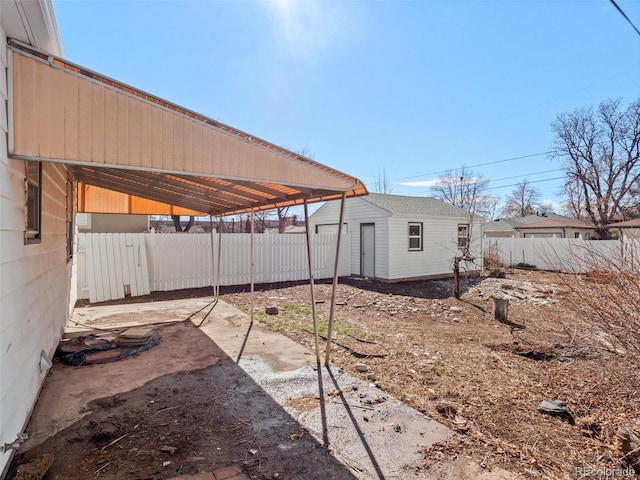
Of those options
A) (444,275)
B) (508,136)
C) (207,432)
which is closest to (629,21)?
(207,432)

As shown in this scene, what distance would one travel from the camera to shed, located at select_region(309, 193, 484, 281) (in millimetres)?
11375

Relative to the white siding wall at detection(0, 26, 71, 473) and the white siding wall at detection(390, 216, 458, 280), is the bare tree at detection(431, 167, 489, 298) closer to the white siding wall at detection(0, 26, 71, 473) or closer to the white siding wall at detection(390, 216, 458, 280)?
the white siding wall at detection(390, 216, 458, 280)

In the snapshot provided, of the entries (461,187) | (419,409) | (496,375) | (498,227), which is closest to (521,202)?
(461,187)

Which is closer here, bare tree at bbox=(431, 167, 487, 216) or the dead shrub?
the dead shrub

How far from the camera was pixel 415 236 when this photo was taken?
475 inches

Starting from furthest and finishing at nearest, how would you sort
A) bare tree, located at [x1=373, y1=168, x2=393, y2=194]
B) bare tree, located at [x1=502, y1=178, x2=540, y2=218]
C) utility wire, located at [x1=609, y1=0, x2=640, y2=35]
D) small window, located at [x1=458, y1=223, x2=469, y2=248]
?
bare tree, located at [x1=502, y1=178, x2=540, y2=218], bare tree, located at [x1=373, y1=168, x2=393, y2=194], small window, located at [x1=458, y1=223, x2=469, y2=248], utility wire, located at [x1=609, y1=0, x2=640, y2=35]

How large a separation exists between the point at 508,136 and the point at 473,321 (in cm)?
1871

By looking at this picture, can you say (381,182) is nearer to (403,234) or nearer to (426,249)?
(426,249)

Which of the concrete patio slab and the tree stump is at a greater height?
the tree stump

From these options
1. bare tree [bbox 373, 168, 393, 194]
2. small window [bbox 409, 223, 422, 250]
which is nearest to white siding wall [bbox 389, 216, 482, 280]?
small window [bbox 409, 223, 422, 250]

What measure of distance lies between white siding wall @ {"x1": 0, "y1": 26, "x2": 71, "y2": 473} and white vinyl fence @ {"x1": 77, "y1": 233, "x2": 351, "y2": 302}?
14.3ft

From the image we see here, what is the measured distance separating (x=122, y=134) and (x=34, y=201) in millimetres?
1399

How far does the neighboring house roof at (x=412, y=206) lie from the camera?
467 inches

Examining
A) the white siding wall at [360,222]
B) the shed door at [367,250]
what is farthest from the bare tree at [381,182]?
the shed door at [367,250]
